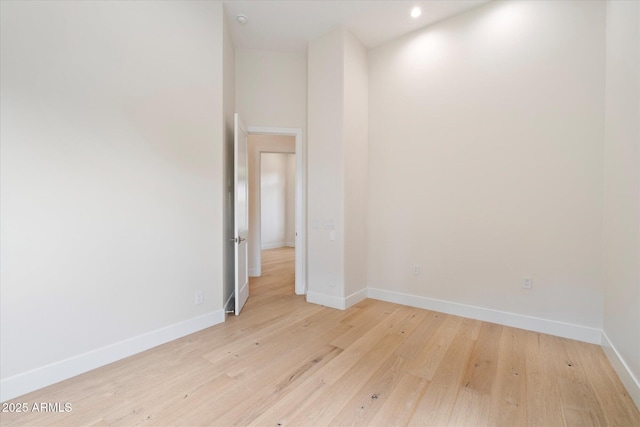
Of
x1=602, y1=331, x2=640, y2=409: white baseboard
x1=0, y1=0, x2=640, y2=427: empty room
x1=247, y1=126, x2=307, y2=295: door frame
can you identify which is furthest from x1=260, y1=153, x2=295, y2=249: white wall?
x1=602, y1=331, x2=640, y2=409: white baseboard

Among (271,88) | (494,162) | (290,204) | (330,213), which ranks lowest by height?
(330,213)

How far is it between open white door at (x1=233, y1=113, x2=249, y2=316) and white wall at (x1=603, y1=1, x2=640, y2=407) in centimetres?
326

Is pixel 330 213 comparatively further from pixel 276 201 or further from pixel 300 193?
pixel 276 201

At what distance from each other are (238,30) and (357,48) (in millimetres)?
1517

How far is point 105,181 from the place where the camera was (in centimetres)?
225

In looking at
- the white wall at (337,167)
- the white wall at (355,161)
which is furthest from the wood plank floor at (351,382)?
the white wall at (355,161)

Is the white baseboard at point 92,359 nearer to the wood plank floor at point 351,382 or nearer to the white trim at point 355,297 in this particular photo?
the wood plank floor at point 351,382

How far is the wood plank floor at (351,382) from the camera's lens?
1.68 m

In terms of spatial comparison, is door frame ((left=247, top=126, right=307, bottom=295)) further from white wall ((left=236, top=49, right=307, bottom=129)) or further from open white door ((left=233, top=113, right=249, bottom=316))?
open white door ((left=233, top=113, right=249, bottom=316))

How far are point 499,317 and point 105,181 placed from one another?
13.0 ft

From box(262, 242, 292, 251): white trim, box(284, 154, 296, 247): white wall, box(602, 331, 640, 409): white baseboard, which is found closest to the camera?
box(602, 331, 640, 409): white baseboard

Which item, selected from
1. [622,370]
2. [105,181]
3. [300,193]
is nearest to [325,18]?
[300,193]

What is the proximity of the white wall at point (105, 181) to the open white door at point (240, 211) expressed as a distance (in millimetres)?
196

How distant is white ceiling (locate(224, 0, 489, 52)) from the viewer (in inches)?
120
